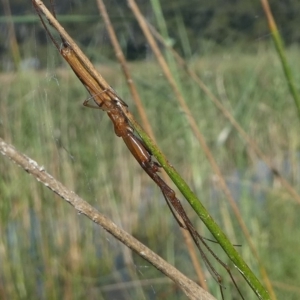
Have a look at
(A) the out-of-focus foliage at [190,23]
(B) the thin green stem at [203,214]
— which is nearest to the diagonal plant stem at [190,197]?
(B) the thin green stem at [203,214]

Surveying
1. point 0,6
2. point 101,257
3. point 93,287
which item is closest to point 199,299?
point 0,6

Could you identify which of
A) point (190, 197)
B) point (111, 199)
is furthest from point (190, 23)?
point (190, 197)

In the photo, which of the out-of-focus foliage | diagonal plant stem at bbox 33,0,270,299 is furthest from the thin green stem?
the out-of-focus foliage

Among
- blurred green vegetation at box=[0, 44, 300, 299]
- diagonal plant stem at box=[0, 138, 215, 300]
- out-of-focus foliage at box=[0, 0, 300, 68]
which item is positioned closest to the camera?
diagonal plant stem at box=[0, 138, 215, 300]

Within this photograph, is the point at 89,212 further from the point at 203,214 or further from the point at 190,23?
the point at 190,23

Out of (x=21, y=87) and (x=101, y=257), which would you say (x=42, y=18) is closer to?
(x=21, y=87)

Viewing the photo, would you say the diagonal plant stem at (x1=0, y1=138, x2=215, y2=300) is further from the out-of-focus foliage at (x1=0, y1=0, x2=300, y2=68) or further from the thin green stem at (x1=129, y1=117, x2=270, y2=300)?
the out-of-focus foliage at (x1=0, y1=0, x2=300, y2=68)

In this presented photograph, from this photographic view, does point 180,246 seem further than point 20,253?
Yes

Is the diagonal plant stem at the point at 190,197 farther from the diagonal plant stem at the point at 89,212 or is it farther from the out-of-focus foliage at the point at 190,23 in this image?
the out-of-focus foliage at the point at 190,23
